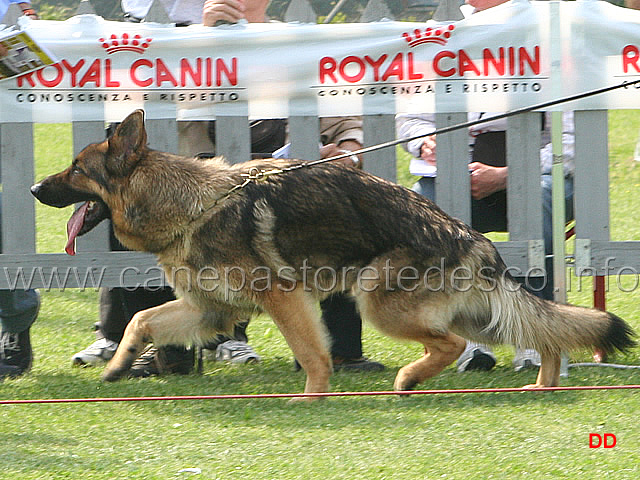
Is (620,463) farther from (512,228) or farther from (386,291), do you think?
(512,228)

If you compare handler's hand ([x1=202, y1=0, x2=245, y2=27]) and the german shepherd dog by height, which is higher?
handler's hand ([x1=202, y1=0, x2=245, y2=27])

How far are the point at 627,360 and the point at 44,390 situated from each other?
312 cm

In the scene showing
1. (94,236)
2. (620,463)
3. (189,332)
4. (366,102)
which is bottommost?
(620,463)

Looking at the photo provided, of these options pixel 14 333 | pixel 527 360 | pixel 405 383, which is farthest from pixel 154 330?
pixel 527 360

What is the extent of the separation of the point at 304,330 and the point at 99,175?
1232 millimetres

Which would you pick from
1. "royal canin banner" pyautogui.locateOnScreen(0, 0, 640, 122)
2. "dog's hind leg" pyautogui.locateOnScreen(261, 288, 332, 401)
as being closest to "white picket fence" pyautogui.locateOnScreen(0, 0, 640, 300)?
"royal canin banner" pyautogui.locateOnScreen(0, 0, 640, 122)

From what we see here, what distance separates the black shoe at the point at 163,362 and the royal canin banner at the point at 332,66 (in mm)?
1269

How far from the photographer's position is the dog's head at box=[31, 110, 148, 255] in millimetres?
4461

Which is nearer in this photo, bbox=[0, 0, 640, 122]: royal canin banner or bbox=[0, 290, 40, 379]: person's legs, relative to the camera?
bbox=[0, 0, 640, 122]: royal canin banner

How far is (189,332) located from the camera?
181 inches

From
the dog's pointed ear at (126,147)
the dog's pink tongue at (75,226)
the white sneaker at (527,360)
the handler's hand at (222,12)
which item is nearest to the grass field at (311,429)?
the white sneaker at (527,360)

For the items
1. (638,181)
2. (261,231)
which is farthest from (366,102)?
(638,181)

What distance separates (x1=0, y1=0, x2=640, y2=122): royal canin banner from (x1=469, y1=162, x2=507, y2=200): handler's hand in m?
0.36

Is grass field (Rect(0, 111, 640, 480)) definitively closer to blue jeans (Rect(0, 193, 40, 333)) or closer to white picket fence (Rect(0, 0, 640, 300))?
blue jeans (Rect(0, 193, 40, 333))
